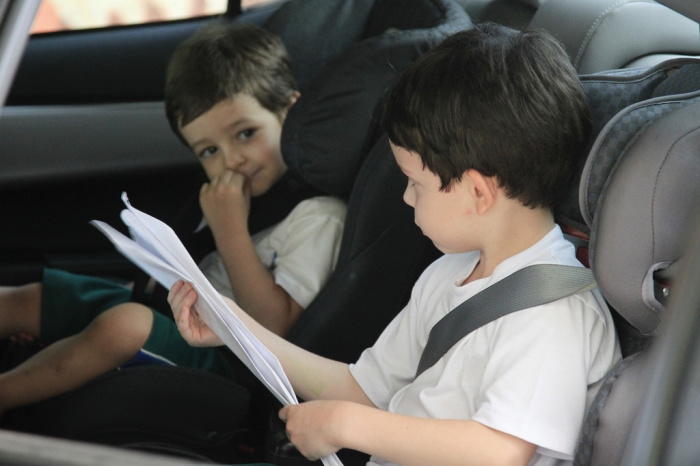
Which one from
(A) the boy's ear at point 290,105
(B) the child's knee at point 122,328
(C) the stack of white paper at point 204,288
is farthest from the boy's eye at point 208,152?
(C) the stack of white paper at point 204,288

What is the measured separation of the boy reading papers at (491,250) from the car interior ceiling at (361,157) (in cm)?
5

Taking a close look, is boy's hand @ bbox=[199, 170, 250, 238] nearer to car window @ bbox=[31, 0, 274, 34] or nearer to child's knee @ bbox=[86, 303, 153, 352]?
child's knee @ bbox=[86, 303, 153, 352]

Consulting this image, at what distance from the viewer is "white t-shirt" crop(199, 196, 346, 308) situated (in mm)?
1539

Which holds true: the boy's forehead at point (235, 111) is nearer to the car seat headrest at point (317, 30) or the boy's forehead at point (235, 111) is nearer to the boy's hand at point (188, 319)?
the car seat headrest at point (317, 30)

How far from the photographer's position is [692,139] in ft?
2.86

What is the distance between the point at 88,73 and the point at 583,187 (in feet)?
6.06

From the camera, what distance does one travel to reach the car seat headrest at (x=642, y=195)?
34.3 inches

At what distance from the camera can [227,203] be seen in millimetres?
1647

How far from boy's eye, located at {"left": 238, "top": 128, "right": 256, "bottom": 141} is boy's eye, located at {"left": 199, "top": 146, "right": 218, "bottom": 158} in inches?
3.0

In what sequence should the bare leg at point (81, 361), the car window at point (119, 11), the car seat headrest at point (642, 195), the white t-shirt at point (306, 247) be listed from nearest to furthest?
the car seat headrest at point (642, 195) < the bare leg at point (81, 361) < the white t-shirt at point (306, 247) < the car window at point (119, 11)

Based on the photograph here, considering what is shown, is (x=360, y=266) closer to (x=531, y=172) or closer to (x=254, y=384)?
(x=254, y=384)

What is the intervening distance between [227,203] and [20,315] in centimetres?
48

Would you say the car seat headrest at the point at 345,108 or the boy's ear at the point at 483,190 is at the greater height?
the boy's ear at the point at 483,190

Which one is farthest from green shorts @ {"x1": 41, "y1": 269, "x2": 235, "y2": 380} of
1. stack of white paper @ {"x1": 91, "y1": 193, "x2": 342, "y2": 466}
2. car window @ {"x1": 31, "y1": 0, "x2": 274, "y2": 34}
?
car window @ {"x1": 31, "y1": 0, "x2": 274, "y2": 34}
